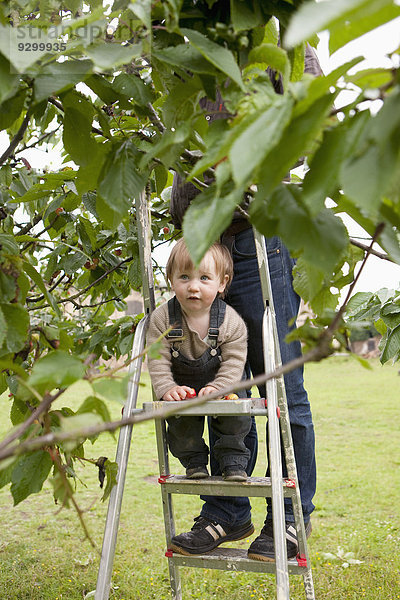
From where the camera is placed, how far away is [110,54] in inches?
33.0

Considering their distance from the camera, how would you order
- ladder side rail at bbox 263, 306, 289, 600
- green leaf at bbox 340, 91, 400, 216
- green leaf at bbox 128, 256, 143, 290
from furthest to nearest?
green leaf at bbox 128, 256, 143, 290 → ladder side rail at bbox 263, 306, 289, 600 → green leaf at bbox 340, 91, 400, 216

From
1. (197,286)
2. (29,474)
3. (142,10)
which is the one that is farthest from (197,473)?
(142,10)

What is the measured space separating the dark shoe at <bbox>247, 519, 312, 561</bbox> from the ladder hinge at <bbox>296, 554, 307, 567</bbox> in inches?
1.5

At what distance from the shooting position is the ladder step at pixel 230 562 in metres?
2.12

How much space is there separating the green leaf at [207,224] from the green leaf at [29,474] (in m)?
0.72

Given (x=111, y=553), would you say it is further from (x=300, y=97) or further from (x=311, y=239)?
(x=300, y=97)

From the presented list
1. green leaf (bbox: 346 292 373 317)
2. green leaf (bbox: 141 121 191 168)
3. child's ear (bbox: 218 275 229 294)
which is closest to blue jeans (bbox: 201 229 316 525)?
child's ear (bbox: 218 275 229 294)

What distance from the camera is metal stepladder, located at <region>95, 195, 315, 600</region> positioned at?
1.77 metres

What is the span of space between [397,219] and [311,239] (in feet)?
0.35

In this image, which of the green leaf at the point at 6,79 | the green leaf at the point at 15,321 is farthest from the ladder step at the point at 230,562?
the green leaf at the point at 6,79

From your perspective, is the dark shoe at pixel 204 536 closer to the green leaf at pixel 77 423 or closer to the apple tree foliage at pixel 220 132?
the apple tree foliage at pixel 220 132

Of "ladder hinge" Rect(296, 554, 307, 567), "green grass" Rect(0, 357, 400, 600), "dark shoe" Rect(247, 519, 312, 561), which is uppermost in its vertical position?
"dark shoe" Rect(247, 519, 312, 561)

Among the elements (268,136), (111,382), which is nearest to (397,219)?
(268,136)

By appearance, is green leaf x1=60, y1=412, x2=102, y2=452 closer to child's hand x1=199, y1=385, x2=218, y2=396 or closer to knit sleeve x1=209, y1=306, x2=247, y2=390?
child's hand x1=199, y1=385, x2=218, y2=396
